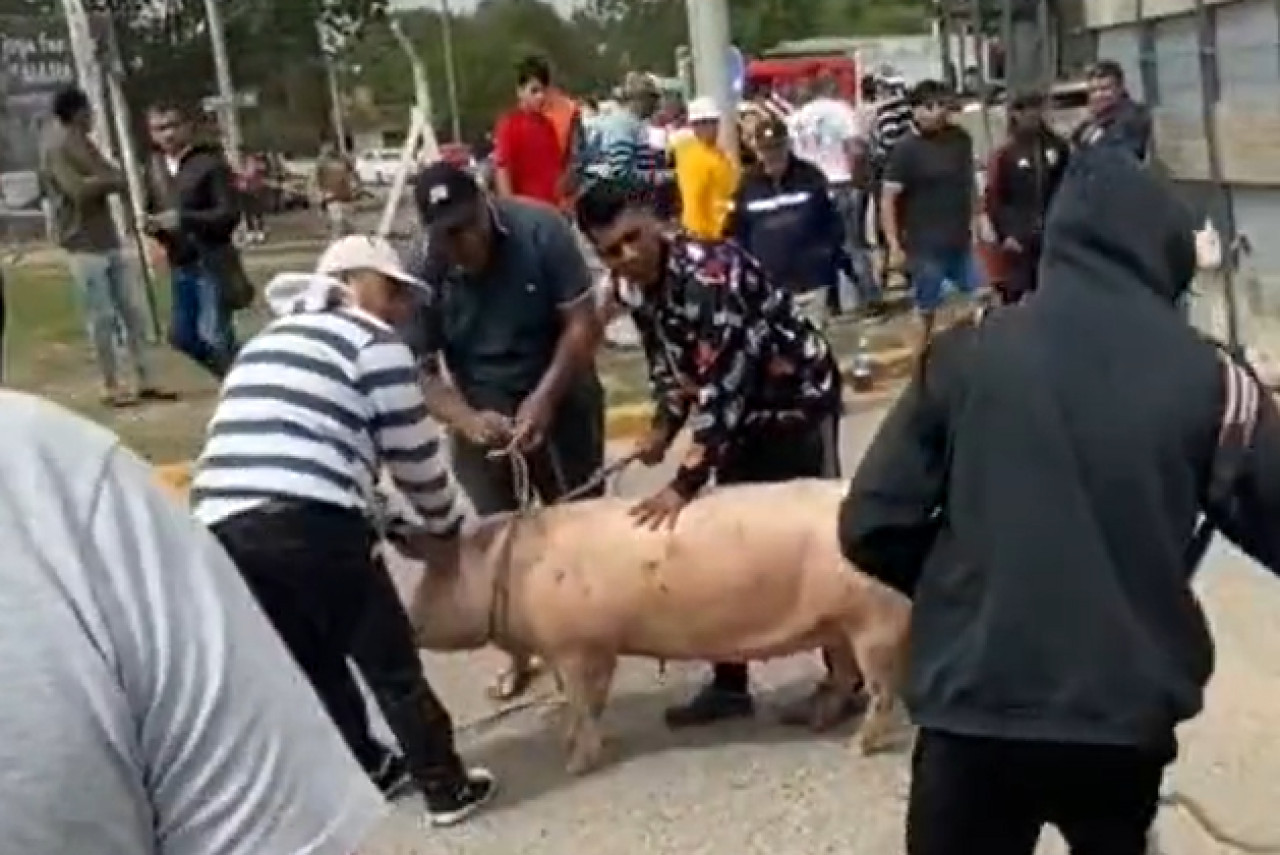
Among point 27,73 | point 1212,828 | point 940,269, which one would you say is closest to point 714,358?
point 1212,828

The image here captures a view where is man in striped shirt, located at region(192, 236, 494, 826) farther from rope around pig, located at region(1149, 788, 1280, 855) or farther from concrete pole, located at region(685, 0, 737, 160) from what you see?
concrete pole, located at region(685, 0, 737, 160)

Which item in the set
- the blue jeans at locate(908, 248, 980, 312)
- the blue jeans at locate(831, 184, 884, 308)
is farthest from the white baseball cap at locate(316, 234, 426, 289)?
the blue jeans at locate(831, 184, 884, 308)

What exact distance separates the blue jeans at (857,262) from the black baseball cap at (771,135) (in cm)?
275

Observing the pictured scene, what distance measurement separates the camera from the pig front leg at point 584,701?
5914mm

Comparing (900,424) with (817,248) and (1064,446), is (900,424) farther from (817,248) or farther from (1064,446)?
(817,248)

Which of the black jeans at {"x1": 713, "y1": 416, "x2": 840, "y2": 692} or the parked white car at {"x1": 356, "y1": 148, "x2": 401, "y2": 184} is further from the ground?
the black jeans at {"x1": 713, "y1": 416, "x2": 840, "y2": 692}

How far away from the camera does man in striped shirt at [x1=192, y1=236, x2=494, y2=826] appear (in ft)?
17.2

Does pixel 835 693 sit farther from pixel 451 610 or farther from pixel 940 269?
pixel 940 269

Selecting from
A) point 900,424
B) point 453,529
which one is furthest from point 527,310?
point 900,424

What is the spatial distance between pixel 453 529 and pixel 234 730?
4.42 m

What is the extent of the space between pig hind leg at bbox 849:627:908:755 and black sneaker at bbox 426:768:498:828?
101 centimetres

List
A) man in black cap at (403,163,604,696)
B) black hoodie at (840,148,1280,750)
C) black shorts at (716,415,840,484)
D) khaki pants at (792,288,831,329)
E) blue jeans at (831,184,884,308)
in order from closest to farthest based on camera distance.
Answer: black hoodie at (840,148,1280,750) < black shorts at (716,415,840,484) < man in black cap at (403,163,604,696) < khaki pants at (792,288,831,329) < blue jeans at (831,184,884,308)

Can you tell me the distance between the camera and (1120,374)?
10.4 ft

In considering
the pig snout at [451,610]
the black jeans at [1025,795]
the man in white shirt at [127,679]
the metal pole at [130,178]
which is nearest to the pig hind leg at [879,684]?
the pig snout at [451,610]
